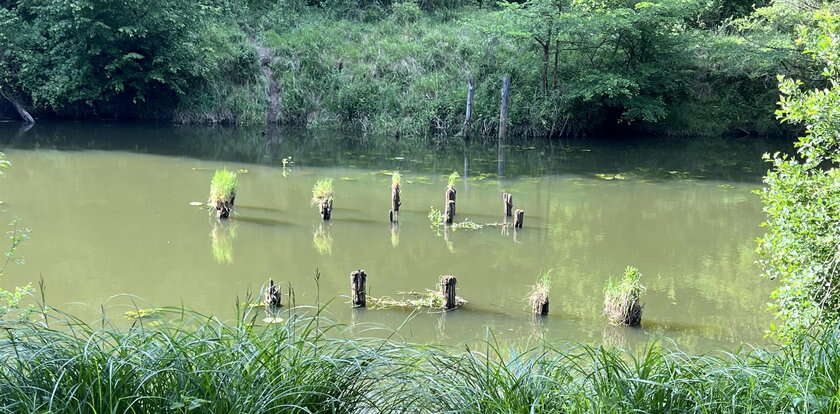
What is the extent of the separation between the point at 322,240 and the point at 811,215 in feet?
20.4

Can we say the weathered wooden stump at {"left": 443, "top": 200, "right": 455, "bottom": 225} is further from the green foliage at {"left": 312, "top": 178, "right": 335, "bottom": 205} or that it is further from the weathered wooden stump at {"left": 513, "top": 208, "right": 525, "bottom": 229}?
the green foliage at {"left": 312, "top": 178, "right": 335, "bottom": 205}

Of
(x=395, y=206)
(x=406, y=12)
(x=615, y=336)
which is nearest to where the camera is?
(x=615, y=336)

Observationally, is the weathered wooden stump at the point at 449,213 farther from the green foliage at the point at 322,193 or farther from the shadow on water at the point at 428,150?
the shadow on water at the point at 428,150

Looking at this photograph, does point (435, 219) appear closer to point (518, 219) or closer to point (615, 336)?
point (518, 219)

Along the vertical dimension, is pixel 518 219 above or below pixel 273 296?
above

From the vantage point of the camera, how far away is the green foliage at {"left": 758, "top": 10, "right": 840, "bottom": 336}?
4691 mm

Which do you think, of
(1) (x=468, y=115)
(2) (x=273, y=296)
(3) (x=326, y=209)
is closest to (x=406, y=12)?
(1) (x=468, y=115)

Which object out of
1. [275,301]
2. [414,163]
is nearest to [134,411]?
[275,301]

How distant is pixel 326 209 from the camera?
11031 millimetres

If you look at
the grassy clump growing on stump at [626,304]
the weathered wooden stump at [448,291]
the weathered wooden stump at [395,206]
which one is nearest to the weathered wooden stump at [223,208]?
the weathered wooden stump at [395,206]

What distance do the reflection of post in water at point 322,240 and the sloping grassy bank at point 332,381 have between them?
5.87 meters

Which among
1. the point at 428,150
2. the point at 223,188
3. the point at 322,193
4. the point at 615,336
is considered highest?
the point at 428,150

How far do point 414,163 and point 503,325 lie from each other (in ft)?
34.2

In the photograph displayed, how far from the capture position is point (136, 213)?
11211mm
